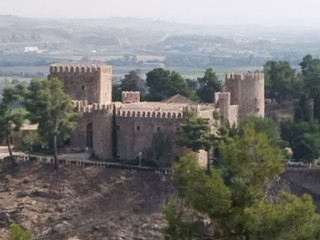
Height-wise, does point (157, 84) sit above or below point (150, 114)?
above

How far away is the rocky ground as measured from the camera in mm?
40906

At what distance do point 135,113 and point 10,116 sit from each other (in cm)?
623

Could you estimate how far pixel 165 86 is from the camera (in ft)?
185

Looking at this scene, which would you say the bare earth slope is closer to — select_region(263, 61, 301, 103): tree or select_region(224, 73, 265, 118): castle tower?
select_region(224, 73, 265, 118): castle tower

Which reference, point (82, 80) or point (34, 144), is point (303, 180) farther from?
point (34, 144)

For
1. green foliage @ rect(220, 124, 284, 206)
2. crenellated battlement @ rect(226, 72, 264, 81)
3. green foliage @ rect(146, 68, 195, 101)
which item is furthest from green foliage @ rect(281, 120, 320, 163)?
green foliage @ rect(220, 124, 284, 206)

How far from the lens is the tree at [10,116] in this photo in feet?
152

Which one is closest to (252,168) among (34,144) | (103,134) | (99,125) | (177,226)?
(177,226)

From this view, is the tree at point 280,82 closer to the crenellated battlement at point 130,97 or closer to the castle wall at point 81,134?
the crenellated battlement at point 130,97

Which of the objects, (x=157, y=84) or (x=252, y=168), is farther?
(x=157, y=84)

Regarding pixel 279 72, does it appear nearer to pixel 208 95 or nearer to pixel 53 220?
pixel 208 95

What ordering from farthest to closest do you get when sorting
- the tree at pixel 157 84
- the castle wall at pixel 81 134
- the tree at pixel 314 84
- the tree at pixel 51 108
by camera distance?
the tree at pixel 157 84, the tree at pixel 314 84, the castle wall at pixel 81 134, the tree at pixel 51 108

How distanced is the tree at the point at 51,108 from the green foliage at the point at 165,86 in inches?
421

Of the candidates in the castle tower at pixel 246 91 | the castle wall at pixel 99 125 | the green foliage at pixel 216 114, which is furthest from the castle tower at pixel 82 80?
the green foliage at pixel 216 114
